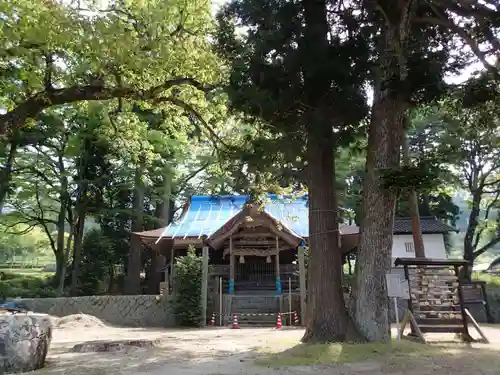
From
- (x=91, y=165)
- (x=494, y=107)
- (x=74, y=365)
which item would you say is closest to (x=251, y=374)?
(x=74, y=365)

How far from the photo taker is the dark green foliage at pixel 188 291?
15109 mm

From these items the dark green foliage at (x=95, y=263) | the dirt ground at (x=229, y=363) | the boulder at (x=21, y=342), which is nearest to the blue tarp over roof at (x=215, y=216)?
the dark green foliage at (x=95, y=263)

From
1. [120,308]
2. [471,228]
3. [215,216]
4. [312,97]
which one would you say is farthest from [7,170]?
[471,228]

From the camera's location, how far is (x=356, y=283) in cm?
795

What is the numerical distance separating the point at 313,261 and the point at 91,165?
1866 cm

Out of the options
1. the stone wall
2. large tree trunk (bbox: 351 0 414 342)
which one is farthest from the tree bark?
large tree trunk (bbox: 351 0 414 342)

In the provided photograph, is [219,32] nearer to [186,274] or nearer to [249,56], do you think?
[249,56]

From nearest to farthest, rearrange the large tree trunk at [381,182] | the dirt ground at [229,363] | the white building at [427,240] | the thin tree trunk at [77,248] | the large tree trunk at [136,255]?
the dirt ground at [229,363] < the large tree trunk at [381,182] < the thin tree trunk at [77,248] < the large tree trunk at [136,255] < the white building at [427,240]

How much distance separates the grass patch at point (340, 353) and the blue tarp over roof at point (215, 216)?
412 inches

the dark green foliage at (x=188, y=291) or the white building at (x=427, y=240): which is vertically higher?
the white building at (x=427, y=240)

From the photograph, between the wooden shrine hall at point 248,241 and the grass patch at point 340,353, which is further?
the wooden shrine hall at point 248,241

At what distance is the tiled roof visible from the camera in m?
25.2

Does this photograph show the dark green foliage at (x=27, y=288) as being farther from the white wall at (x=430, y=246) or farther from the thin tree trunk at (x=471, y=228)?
the thin tree trunk at (x=471, y=228)

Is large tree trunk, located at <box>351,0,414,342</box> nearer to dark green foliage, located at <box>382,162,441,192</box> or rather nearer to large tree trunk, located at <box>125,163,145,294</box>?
dark green foliage, located at <box>382,162,441,192</box>
